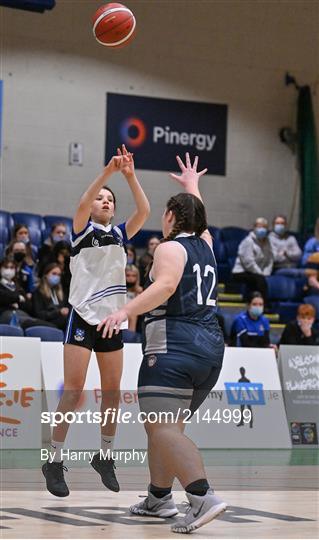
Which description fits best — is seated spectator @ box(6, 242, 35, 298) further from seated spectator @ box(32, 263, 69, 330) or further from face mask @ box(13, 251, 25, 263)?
seated spectator @ box(32, 263, 69, 330)

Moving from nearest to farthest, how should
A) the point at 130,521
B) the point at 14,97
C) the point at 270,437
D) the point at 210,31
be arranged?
the point at 130,521
the point at 270,437
the point at 14,97
the point at 210,31

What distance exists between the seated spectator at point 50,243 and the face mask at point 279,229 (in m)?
3.89

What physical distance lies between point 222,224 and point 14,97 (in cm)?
433

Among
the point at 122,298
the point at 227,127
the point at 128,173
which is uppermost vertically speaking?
the point at 227,127

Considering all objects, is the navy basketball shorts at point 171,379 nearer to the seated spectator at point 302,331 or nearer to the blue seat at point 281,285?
the seated spectator at point 302,331

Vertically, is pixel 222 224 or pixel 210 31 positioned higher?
pixel 210 31

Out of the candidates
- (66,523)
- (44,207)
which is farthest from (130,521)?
(44,207)

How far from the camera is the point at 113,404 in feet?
21.2

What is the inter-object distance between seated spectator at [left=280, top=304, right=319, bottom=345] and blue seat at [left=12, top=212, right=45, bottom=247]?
444cm

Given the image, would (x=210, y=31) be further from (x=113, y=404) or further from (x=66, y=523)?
(x=66, y=523)

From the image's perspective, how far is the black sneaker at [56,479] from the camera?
6215mm

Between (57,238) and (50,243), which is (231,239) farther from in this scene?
(50,243)

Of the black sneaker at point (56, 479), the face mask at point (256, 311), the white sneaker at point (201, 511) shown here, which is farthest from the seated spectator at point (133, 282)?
the white sneaker at point (201, 511)

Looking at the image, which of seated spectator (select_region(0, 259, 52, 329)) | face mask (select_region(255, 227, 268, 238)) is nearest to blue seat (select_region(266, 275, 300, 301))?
face mask (select_region(255, 227, 268, 238))
